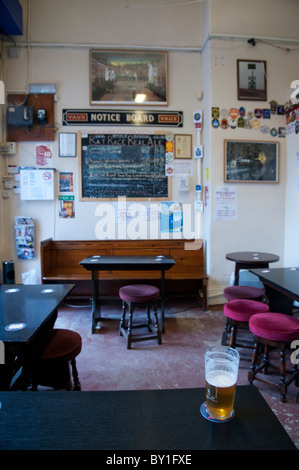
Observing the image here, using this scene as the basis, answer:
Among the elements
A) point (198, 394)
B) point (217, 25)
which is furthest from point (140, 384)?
point (217, 25)

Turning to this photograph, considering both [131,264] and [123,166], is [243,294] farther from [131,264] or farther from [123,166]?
[123,166]

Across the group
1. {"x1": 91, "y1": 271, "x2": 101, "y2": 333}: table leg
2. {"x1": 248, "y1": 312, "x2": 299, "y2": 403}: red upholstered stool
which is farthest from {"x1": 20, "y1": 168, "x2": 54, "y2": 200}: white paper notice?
{"x1": 248, "y1": 312, "x2": 299, "y2": 403}: red upholstered stool

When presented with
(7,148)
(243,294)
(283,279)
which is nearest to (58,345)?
(283,279)

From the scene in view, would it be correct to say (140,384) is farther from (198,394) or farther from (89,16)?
(89,16)

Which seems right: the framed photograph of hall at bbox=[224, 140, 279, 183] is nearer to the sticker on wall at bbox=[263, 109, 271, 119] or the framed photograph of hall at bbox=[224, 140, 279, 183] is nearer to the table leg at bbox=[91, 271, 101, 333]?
the sticker on wall at bbox=[263, 109, 271, 119]

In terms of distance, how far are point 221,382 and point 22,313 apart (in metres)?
1.25

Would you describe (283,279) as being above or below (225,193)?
below

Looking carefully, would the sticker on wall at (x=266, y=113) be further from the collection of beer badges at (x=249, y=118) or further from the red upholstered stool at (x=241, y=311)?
the red upholstered stool at (x=241, y=311)

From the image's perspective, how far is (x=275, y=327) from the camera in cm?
219

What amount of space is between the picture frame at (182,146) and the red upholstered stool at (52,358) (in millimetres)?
3229

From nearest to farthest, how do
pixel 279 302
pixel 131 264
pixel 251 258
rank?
pixel 279 302 → pixel 131 264 → pixel 251 258

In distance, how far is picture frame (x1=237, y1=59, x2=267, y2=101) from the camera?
4.27m

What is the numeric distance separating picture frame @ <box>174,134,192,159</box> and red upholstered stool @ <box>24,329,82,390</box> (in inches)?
127

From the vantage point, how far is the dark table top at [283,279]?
210 cm
